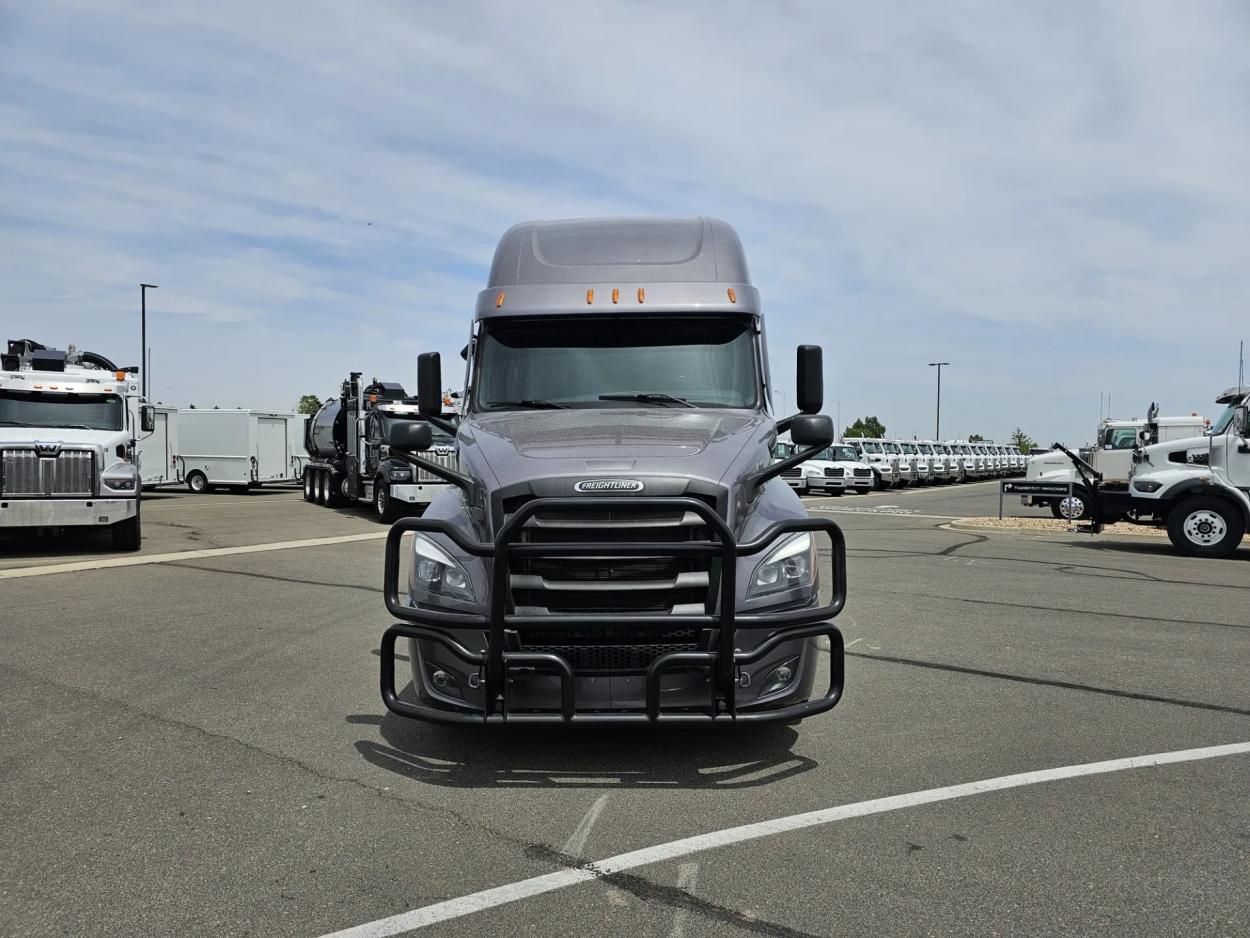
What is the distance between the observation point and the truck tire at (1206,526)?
14508 millimetres

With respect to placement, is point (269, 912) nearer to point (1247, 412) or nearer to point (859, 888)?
point (859, 888)

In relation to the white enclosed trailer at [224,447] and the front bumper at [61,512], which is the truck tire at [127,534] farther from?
the white enclosed trailer at [224,447]

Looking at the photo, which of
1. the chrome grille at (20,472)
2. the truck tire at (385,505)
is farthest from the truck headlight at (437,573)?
the truck tire at (385,505)

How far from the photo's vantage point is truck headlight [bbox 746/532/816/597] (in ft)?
15.1

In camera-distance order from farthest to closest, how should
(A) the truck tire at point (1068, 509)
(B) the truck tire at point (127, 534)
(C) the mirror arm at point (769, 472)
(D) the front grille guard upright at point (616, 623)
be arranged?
(A) the truck tire at point (1068, 509), (B) the truck tire at point (127, 534), (C) the mirror arm at point (769, 472), (D) the front grille guard upright at point (616, 623)

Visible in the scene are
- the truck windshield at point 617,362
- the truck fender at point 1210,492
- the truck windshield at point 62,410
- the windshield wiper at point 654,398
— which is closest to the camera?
the windshield wiper at point 654,398

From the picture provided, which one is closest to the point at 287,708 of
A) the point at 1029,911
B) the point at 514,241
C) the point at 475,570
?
the point at 475,570

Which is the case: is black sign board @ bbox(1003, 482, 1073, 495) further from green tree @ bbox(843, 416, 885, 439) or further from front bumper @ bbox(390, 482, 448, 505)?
green tree @ bbox(843, 416, 885, 439)

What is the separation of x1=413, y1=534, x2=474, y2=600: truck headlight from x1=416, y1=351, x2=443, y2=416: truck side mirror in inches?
59.6

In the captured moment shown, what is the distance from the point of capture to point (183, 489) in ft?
119

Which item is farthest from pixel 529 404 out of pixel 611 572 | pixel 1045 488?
pixel 1045 488

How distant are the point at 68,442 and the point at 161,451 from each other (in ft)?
66.9

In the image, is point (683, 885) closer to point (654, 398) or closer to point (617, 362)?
point (654, 398)

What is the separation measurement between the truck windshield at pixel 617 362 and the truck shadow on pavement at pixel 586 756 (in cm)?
190
